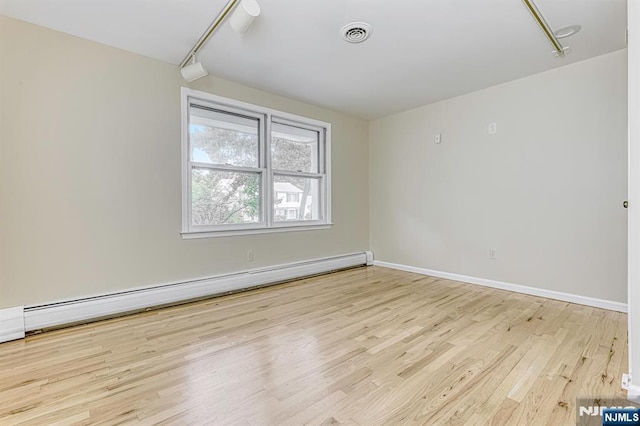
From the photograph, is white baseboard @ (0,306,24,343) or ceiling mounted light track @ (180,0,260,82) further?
white baseboard @ (0,306,24,343)

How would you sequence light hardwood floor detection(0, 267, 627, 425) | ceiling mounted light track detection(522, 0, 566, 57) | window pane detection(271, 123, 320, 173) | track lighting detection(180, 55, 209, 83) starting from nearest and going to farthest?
light hardwood floor detection(0, 267, 627, 425) < ceiling mounted light track detection(522, 0, 566, 57) < track lighting detection(180, 55, 209, 83) < window pane detection(271, 123, 320, 173)

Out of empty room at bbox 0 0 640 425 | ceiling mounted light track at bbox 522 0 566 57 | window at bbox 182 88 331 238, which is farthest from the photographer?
window at bbox 182 88 331 238

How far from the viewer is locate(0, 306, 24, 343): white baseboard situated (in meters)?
2.17

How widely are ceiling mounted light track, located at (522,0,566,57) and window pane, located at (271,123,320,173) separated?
281 cm

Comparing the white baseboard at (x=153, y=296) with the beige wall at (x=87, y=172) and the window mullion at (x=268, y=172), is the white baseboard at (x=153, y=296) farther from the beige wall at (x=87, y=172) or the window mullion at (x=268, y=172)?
the window mullion at (x=268, y=172)

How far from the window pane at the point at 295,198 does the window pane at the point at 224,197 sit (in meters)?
0.31

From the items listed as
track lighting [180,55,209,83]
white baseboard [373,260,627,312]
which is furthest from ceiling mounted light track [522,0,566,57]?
track lighting [180,55,209,83]

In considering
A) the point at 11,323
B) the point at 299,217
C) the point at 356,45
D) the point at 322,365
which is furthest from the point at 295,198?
the point at 11,323

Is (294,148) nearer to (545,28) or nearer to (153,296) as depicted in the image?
(153,296)

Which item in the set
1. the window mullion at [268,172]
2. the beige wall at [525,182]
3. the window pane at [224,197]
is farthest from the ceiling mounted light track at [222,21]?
the beige wall at [525,182]

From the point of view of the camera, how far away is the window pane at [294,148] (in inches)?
158

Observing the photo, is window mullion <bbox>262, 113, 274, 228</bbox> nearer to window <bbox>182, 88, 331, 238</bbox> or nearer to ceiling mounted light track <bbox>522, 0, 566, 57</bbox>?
window <bbox>182, 88, 331, 238</bbox>

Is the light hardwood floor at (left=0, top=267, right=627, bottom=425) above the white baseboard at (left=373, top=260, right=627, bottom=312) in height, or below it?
below

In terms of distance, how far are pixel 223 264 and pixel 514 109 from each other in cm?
377
